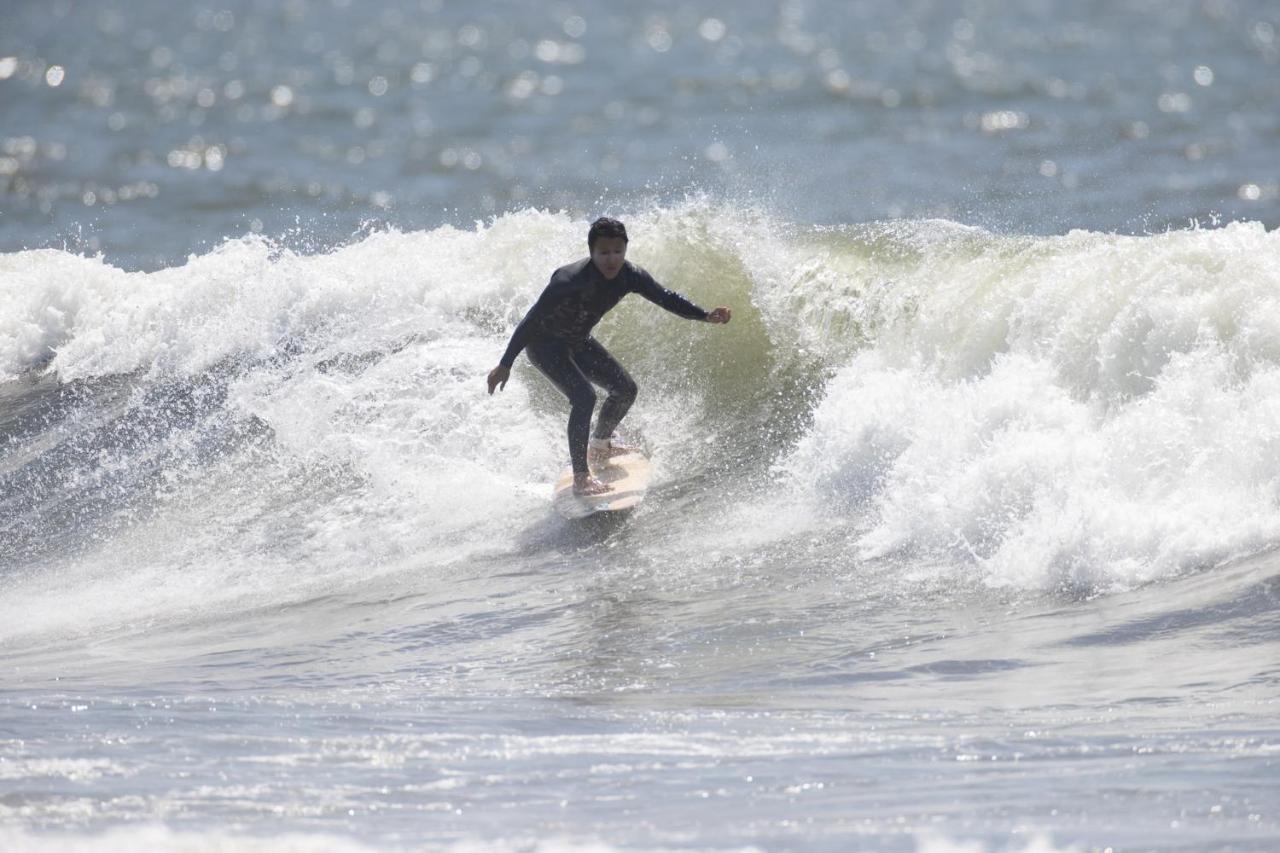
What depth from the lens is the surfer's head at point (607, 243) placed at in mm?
8727

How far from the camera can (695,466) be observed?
10.0 metres

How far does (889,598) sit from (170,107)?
33586 mm

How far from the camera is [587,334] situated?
943cm

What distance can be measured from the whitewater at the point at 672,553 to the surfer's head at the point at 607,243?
143 cm

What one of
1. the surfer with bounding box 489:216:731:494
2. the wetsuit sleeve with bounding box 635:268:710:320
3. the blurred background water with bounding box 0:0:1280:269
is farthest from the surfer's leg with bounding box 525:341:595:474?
the blurred background water with bounding box 0:0:1280:269

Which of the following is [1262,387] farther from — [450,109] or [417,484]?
[450,109]

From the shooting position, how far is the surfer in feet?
29.2

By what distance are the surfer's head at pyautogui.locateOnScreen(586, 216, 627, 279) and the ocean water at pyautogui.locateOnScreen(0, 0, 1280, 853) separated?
1428 mm

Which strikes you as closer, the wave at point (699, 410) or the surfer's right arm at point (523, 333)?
the wave at point (699, 410)

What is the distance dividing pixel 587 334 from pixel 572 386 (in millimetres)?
329

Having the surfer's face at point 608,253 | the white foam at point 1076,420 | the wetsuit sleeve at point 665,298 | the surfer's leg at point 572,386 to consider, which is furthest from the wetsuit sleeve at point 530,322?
the white foam at point 1076,420

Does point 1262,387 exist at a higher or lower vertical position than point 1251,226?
lower

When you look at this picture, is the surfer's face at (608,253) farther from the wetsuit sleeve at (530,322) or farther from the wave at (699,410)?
the wave at (699,410)

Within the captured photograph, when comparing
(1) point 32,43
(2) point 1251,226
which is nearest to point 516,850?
(2) point 1251,226
